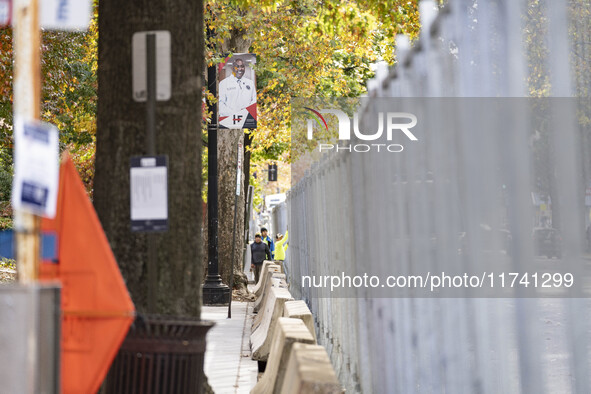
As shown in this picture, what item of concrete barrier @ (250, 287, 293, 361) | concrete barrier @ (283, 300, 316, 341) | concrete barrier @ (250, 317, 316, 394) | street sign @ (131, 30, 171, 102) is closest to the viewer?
street sign @ (131, 30, 171, 102)

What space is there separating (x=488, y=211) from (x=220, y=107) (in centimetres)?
1532

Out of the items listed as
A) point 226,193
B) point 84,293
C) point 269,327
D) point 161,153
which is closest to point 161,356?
point 84,293

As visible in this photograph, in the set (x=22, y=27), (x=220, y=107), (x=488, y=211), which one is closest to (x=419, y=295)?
(x=488, y=211)

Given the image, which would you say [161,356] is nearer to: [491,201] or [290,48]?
[491,201]

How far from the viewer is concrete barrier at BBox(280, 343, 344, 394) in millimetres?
4887

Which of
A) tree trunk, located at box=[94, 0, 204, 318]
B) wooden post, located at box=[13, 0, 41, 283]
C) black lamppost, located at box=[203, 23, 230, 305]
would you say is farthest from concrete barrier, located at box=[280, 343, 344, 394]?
black lamppost, located at box=[203, 23, 230, 305]

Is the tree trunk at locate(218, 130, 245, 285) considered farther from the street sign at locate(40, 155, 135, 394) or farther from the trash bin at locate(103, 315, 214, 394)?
the street sign at locate(40, 155, 135, 394)

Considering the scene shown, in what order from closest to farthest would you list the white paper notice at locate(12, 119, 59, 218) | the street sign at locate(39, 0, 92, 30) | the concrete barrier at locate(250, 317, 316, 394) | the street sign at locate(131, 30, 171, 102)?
the white paper notice at locate(12, 119, 59, 218), the street sign at locate(39, 0, 92, 30), the street sign at locate(131, 30, 171, 102), the concrete barrier at locate(250, 317, 316, 394)

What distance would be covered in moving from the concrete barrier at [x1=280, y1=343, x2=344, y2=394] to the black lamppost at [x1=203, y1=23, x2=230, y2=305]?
46.3 ft

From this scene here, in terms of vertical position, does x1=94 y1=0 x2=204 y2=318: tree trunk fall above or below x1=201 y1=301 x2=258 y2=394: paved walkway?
above

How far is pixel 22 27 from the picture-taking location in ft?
12.9

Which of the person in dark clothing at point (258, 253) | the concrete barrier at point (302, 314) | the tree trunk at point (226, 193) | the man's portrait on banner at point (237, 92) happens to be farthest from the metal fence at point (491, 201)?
the person in dark clothing at point (258, 253)

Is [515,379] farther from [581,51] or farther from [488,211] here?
[581,51]

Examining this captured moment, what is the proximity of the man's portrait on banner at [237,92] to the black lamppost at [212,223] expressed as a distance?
24.6 inches
